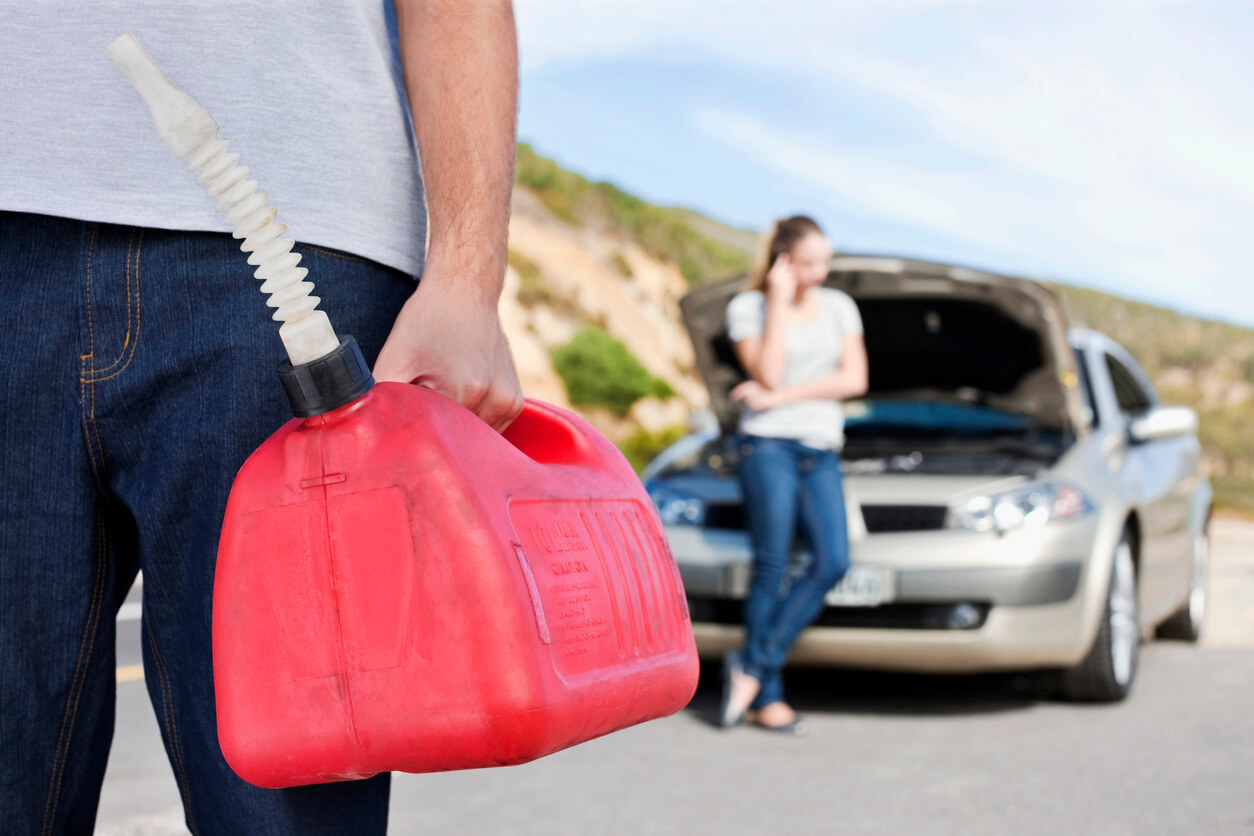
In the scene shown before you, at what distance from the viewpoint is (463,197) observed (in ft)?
4.41

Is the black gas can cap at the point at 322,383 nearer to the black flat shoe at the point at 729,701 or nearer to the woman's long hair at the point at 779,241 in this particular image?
the black flat shoe at the point at 729,701

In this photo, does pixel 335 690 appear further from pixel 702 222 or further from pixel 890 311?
pixel 702 222

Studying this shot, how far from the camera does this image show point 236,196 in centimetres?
114

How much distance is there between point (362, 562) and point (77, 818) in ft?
1.80

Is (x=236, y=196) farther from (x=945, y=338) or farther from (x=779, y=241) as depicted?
(x=945, y=338)

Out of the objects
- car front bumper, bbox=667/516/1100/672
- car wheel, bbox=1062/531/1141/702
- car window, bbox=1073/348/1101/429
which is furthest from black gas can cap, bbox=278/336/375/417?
car window, bbox=1073/348/1101/429

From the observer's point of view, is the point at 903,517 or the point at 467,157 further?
the point at 903,517

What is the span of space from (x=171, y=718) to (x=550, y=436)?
18.9 inches

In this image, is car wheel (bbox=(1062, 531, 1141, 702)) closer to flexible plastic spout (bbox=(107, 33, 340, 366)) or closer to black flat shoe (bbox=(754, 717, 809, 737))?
black flat shoe (bbox=(754, 717, 809, 737))

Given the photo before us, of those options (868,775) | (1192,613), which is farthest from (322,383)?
(1192,613)

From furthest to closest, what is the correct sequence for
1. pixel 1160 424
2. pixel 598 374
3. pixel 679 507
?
pixel 598 374 → pixel 1160 424 → pixel 679 507

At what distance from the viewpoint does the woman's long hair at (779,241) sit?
5.43 m

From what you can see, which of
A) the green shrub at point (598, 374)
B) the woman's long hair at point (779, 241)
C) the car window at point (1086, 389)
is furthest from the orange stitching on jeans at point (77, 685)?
the green shrub at point (598, 374)

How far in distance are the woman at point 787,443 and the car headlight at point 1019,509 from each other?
0.50m
